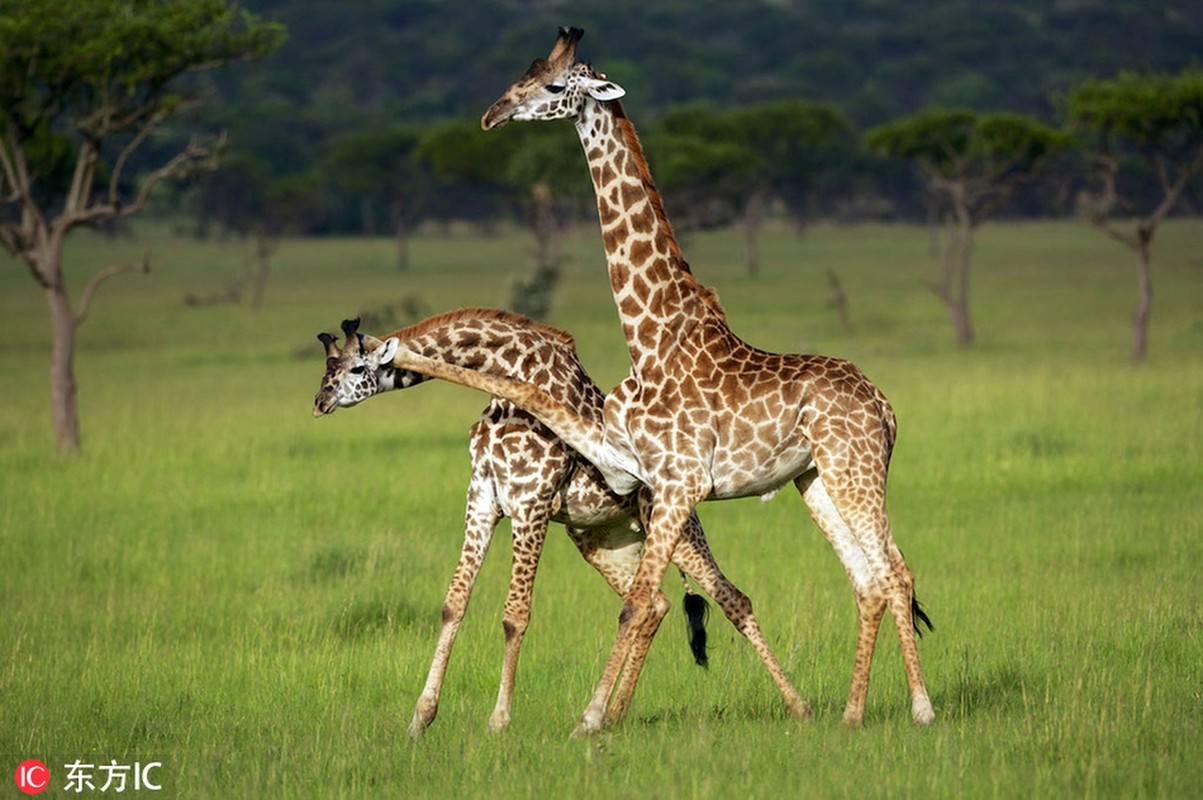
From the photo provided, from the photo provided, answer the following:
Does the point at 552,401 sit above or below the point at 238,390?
above

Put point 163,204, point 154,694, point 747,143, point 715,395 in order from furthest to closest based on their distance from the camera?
point 163,204 → point 747,143 → point 154,694 → point 715,395

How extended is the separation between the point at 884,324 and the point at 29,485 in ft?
83.0

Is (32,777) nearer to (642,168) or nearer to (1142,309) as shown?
(642,168)

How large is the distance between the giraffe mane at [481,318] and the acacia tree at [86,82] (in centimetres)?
1079

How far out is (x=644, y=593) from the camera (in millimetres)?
7223

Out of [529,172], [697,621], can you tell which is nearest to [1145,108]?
[529,172]

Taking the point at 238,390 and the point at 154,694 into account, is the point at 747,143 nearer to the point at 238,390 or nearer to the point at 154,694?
the point at 238,390

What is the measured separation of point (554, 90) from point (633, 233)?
0.74 meters

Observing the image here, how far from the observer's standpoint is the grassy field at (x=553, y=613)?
6812mm

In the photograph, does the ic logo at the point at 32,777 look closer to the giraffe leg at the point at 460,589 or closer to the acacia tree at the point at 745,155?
the giraffe leg at the point at 460,589

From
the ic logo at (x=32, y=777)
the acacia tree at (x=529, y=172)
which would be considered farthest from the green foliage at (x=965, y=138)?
the ic logo at (x=32, y=777)

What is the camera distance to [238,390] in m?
26.4

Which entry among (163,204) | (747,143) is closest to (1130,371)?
(747,143)

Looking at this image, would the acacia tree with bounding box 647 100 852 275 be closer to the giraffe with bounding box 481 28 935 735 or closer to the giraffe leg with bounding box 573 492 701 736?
the giraffe with bounding box 481 28 935 735
